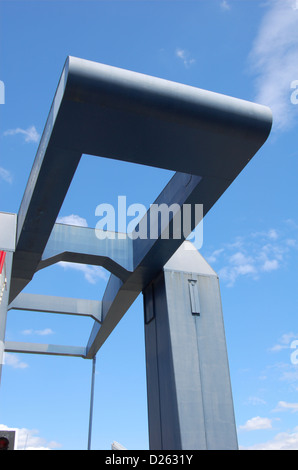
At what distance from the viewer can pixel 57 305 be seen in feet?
39.2

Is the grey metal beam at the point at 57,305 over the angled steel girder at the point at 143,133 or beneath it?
over

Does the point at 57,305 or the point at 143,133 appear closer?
the point at 143,133

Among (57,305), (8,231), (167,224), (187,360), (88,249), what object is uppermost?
(57,305)

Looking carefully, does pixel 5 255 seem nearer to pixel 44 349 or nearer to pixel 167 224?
pixel 167 224

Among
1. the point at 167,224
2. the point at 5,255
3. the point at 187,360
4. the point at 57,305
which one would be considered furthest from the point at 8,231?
the point at 57,305

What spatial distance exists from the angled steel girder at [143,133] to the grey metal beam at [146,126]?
11 mm

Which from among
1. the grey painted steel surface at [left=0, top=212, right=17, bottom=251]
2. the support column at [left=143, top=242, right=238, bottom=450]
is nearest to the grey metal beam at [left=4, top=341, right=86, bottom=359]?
the support column at [left=143, top=242, right=238, bottom=450]

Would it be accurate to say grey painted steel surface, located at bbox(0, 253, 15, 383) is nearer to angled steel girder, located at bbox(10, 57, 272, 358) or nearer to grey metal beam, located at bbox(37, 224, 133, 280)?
angled steel girder, located at bbox(10, 57, 272, 358)

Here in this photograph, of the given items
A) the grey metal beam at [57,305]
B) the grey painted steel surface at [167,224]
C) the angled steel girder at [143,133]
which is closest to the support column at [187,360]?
the grey painted steel surface at [167,224]

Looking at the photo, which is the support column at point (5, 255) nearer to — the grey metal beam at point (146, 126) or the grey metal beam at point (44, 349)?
the grey metal beam at point (146, 126)

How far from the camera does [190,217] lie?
7.40 m

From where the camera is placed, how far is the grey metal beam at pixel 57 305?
38.2 feet

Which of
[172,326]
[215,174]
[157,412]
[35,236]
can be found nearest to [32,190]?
[35,236]

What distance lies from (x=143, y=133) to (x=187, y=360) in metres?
4.18
